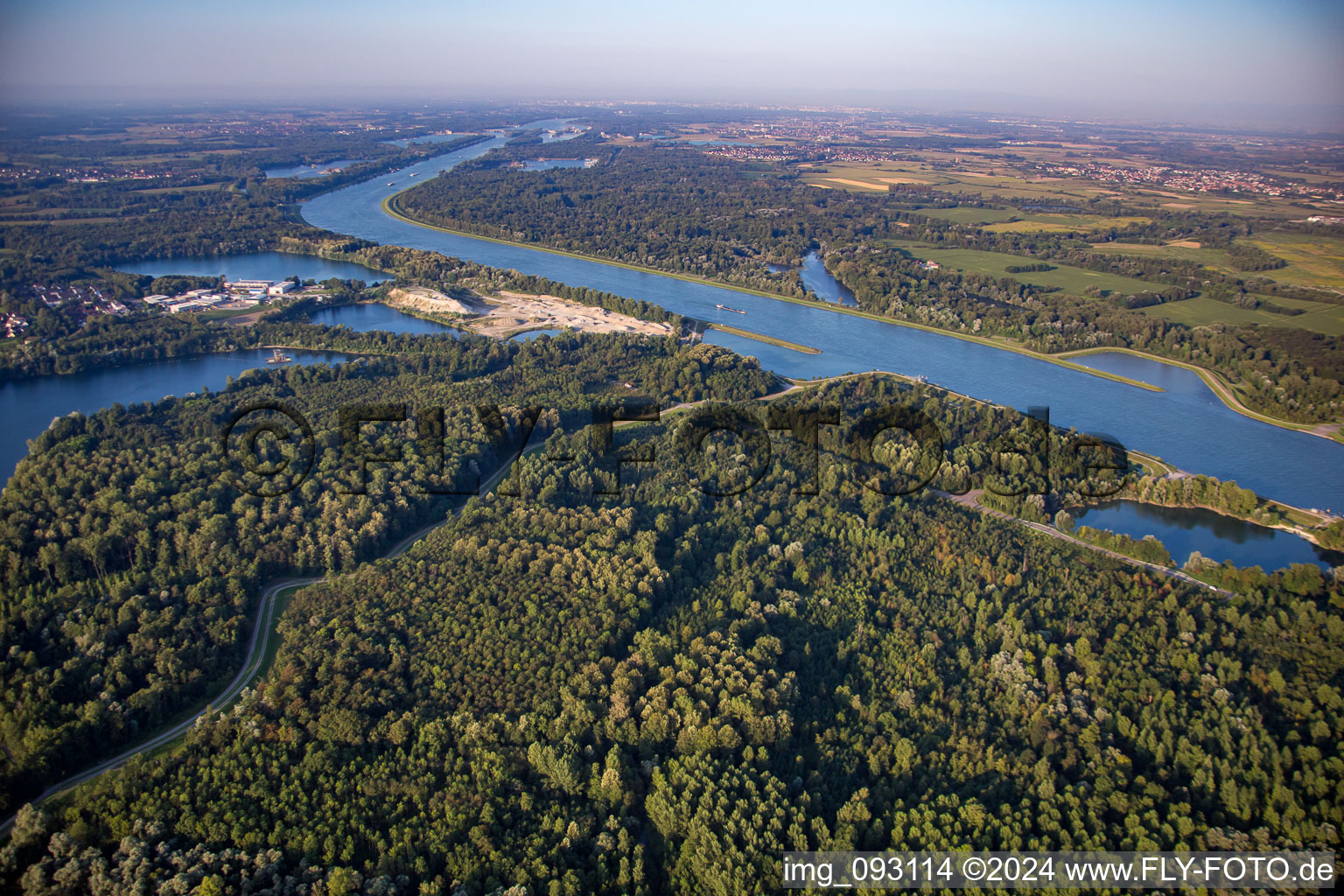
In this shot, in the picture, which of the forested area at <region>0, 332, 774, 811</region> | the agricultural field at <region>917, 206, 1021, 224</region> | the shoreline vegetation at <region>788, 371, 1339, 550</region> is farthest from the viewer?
the agricultural field at <region>917, 206, 1021, 224</region>

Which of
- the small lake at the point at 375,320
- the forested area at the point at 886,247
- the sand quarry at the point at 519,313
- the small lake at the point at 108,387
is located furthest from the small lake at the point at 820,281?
the small lake at the point at 108,387

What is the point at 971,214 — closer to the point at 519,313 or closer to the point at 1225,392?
the point at 1225,392

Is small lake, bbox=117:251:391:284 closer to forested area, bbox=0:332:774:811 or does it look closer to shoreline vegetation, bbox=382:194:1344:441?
shoreline vegetation, bbox=382:194:1344:441

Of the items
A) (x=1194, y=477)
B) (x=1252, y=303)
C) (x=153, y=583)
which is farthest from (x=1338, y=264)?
(x=153, y=583)

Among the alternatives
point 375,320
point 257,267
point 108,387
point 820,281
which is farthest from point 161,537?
point 820,281

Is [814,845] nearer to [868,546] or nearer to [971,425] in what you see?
[868,546]

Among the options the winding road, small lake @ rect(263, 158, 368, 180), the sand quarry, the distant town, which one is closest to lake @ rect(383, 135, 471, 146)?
small lake @ rect(263, 158, 368, 180)

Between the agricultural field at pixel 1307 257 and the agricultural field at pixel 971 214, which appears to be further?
the agricultural field at pixel 971 214

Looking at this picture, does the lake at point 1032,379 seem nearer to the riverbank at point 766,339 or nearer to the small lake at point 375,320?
the riverbank at point 766,339
